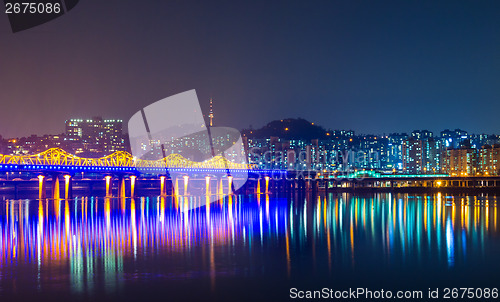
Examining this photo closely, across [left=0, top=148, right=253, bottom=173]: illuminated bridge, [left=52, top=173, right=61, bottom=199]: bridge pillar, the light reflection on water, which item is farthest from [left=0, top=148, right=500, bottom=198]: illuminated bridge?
the light reflection on water

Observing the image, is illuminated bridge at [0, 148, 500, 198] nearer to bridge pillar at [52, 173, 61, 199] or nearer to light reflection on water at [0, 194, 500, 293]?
bridge pillar at [52, 173, 61, 199]

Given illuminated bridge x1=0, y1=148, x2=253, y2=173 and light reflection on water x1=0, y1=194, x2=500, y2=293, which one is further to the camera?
illuminated bridge x1=0, y1=148, x2=253, y2=173

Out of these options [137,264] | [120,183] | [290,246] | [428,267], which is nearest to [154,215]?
[290,246]

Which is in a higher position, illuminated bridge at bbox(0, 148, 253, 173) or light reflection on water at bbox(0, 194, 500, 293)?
illuminated bridge at bbox(0, 148, 253, 173)

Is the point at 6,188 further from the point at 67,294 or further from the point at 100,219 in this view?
the point at 67,294

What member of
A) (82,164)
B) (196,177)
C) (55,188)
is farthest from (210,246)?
(196,177)

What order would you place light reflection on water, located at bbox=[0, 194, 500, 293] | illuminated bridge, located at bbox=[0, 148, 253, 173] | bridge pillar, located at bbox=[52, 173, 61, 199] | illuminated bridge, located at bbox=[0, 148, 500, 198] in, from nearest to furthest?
1. light reflection on water, located at bbox=[0, 194, 500, 293]
2. bridge pillar, located at bbox=[52, 173, 61, 199]
3. illuminated bridge, located at bbox=[0, 148, 253, 173]
4. illuminated bridge, located at bbox=[0, 148, 500, 198]

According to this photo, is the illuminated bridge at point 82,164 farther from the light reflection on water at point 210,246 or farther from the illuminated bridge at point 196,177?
the light reflection on water at point 210,246

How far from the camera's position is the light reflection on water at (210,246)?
86.1 feet

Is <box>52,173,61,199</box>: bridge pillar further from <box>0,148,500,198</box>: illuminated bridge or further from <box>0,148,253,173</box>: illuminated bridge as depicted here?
<box>0,148,500,198</box>: illuminated bridge

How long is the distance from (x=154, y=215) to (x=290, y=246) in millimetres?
24243

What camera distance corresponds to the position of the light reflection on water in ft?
86.1

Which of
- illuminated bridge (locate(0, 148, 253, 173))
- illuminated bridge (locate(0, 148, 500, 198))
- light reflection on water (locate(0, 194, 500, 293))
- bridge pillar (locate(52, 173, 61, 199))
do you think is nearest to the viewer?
light reflection on water (locate(0, 194, 500, 293))

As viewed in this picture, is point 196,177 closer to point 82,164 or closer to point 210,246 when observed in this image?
point 82,164
